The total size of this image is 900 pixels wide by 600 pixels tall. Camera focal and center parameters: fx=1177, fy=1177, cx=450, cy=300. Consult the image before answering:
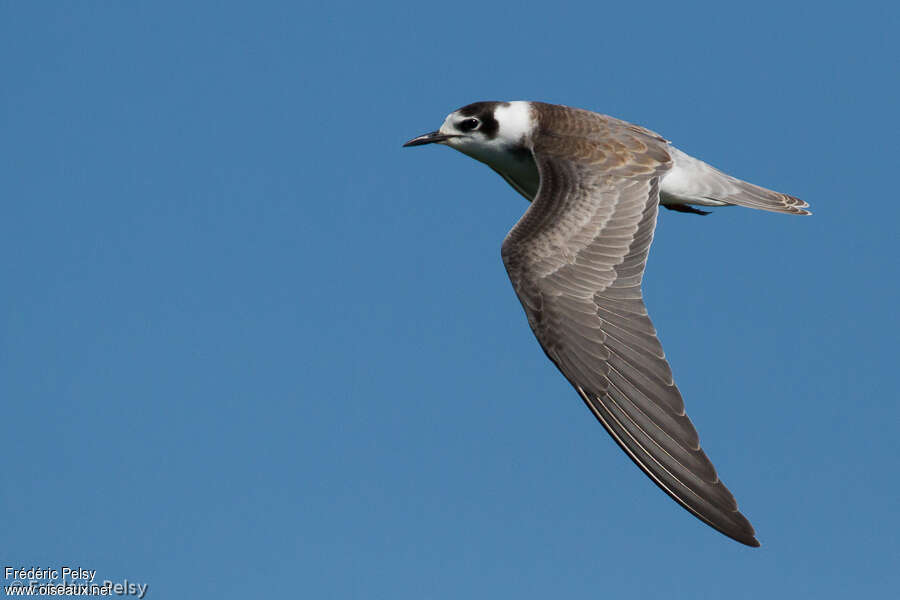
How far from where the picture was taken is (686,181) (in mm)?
12453

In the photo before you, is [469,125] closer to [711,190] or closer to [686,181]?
[686,181]

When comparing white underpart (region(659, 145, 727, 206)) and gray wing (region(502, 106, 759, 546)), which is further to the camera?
white underpart (region(659, 145, 727, 206))

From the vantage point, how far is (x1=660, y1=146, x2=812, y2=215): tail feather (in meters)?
12.4

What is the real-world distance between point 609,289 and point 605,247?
530 mm

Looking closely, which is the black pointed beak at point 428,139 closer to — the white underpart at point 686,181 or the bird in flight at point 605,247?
the bird in flight at point 605,247

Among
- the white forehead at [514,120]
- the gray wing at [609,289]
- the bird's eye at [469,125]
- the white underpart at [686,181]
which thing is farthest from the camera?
the bird's eye at [469,125]

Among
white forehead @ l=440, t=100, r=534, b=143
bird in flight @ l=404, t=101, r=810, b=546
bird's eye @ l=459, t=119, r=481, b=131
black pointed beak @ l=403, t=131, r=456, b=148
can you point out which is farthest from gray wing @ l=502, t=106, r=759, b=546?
black pointed beak @ l=403, t=131, r=456, b=148

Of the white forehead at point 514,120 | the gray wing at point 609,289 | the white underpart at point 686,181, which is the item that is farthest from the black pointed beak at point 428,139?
the white underpart at point 686,181

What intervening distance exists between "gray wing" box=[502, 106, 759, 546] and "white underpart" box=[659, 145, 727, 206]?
282 mm

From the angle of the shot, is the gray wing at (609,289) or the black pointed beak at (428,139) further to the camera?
the black pointed beak at (428,139)

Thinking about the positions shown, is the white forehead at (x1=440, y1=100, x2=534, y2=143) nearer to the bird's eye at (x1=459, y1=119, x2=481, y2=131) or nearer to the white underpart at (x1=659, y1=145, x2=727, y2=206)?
the bird's eye at (x1=459, y1=119, x2=481, y2=131)

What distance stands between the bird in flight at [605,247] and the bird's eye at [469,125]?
1 cm

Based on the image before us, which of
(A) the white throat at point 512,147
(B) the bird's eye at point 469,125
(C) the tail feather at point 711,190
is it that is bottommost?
(C) the tail feather at point 711,190

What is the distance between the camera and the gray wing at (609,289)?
9.48 metres
